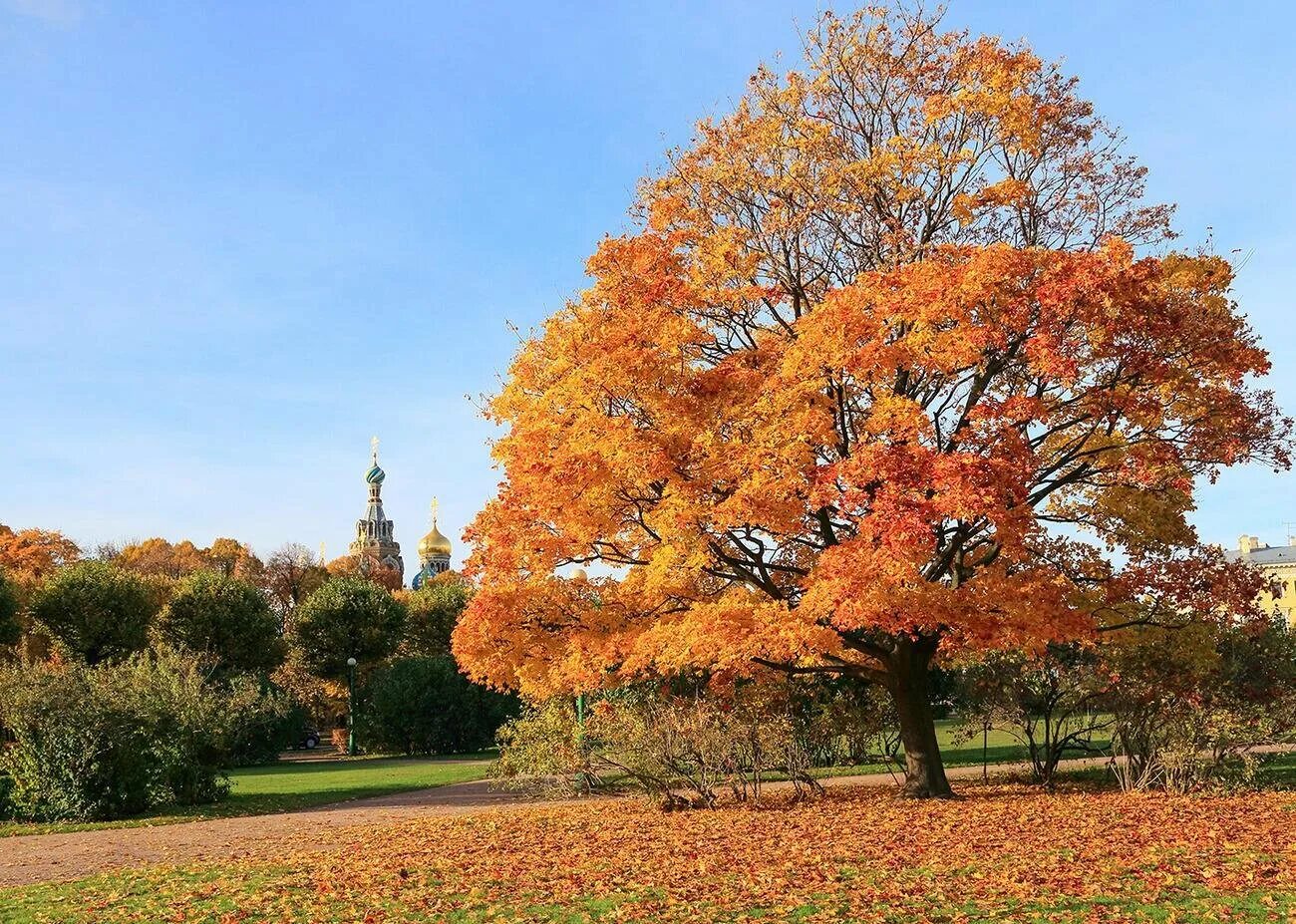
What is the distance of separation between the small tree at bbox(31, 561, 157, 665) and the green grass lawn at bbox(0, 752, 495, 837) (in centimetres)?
773

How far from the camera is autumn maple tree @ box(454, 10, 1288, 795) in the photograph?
1450 cm

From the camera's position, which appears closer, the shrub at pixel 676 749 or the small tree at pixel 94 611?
the shrub at pixel 676 749

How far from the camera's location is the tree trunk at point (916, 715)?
1786 cm

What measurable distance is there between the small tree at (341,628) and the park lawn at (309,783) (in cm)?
863

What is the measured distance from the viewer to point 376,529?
165 metres

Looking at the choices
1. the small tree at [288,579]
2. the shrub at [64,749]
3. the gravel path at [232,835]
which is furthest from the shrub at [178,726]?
the small tree at [288,579]

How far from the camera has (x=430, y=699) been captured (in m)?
39.5

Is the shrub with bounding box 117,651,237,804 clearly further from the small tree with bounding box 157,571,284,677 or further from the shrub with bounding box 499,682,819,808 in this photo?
the small tree with bounding box 157,571,284,677

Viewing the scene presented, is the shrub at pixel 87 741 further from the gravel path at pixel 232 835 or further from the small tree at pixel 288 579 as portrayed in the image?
the small tree at pixel 288 579

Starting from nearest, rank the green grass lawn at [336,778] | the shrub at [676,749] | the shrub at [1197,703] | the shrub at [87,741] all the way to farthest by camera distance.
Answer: the shrub at [1197,703] < the shrub at [676,749] < the shrub at [87,741] < the green grass lawn at [336,778]

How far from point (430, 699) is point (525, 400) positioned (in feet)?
81.1

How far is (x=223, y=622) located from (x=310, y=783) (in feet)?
63.8

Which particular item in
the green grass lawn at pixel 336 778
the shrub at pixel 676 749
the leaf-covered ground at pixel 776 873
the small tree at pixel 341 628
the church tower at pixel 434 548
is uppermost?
the church tower at pixel 434 548

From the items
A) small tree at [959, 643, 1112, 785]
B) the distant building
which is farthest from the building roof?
small tree at [959, 643, 1112, 785]
